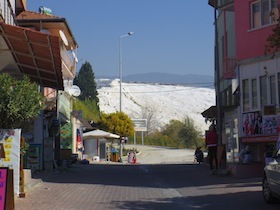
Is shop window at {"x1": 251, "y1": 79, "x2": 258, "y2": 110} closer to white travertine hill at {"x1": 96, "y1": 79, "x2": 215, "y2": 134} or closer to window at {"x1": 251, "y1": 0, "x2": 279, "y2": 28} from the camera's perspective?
window at {"x1": 251, "y1": 0, "x2": 279, "y2": 28}

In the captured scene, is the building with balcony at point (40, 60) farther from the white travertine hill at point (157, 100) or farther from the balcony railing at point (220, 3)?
the white travertine hill at point (157, 100)

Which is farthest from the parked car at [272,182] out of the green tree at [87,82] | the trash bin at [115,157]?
the green tree at [87,82]

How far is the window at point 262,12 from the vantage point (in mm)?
20078

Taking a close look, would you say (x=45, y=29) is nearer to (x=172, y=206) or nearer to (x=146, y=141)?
(x=172, y=206)

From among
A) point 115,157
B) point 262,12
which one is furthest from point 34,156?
point 115,157

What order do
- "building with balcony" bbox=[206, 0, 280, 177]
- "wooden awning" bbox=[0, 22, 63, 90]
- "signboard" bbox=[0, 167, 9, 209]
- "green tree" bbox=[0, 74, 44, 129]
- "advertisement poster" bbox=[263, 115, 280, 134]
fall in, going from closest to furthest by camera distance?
"signboard" bbox=[0, 167, 9, 209], "green tree" bbox=[0, 74, 44, 129], "wooden awning" bbox=[0, 22, 63, 90], "advertisement poster" bbox=[263, 115, 280, 134], "building with balcony" bbox=[206, 0, 280, 177]

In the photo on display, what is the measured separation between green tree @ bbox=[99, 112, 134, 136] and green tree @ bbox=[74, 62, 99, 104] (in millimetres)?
25837

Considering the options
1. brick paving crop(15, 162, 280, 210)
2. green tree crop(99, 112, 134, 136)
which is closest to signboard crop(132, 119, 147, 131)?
green tree crop(99, 112, 134, 136)

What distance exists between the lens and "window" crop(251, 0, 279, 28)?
2008 cm

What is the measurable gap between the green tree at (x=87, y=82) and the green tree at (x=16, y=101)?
70711 millimetres

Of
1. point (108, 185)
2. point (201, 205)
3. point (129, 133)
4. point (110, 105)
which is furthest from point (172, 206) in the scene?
point (110, 105)

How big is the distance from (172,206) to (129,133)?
4694 centimetres

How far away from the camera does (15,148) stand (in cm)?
1207

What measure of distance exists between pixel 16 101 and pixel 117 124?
4513 centimetres
